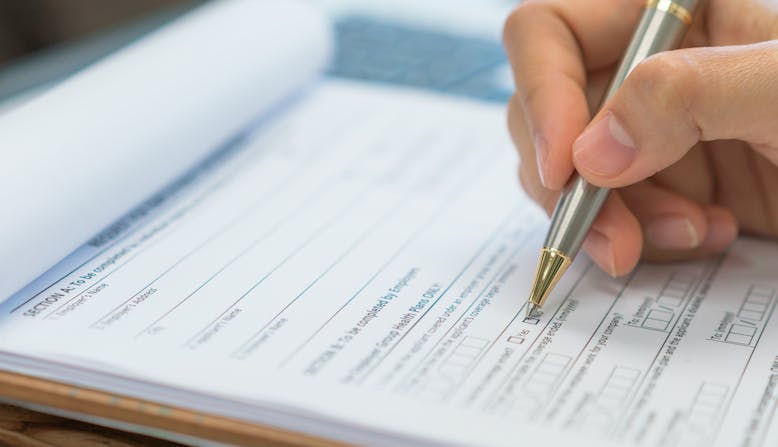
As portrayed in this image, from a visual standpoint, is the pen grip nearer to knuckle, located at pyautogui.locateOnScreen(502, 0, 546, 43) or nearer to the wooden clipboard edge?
knuckle, located at pyautogui.locateOnScreen(502, 0, 546, 43)

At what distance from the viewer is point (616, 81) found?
1.64 feet

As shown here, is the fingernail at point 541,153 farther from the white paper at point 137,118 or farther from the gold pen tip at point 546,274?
the white paper at point 137,118

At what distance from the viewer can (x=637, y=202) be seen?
21.7 inches

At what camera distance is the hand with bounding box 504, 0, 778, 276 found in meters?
0.43

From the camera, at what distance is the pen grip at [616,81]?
1.58 feet

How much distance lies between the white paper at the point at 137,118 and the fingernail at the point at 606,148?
0.90ft

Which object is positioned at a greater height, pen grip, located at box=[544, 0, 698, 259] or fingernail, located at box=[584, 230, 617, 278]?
pen grip, located at box=[544, 0, 698, 259]

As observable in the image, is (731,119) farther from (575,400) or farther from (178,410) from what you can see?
(178,410)

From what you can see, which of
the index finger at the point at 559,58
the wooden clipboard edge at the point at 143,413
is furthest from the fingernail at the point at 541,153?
the wooden clipboard edge at the point at 143,413

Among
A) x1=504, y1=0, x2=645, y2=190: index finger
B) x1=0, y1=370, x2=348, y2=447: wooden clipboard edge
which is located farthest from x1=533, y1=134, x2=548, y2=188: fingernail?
x1=0, y1=370, x2=348, y2=447: wooden clipboard edge

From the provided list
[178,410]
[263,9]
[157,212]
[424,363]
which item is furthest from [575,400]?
[263,9]

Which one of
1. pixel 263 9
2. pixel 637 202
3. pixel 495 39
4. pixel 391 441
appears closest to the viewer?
pixel 391 441

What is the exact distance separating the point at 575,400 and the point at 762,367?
98 mm

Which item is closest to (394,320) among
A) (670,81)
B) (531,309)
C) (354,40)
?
(531,309)
